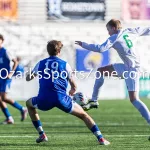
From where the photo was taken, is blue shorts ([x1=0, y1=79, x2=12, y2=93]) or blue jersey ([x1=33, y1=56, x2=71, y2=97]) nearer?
blue jersey ([x1=33, y1=56, x2=71, y2=97])

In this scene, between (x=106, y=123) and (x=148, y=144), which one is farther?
(x=106, y=123)

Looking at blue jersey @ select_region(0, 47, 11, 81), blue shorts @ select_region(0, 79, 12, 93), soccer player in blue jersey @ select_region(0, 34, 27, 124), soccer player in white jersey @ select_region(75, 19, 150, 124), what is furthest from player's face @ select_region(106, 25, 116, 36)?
blue shorts @ select_region(0, 79, 12, 93)

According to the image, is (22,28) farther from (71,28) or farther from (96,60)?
(96,60)

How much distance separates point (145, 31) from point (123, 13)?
65.3 feet

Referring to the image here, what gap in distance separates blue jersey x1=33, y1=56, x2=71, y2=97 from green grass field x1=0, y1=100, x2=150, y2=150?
0.83 m

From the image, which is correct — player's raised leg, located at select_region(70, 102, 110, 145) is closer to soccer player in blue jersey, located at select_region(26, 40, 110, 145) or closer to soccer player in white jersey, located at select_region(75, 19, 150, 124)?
soccer player in blue jersey, located at select_region(26, 40, 110, 145)

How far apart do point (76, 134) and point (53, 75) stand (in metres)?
2.47

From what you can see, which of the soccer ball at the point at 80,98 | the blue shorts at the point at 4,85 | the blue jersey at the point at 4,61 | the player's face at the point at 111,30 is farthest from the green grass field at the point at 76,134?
the player's face at the point at 111,30

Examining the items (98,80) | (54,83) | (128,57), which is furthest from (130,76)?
(54,83)

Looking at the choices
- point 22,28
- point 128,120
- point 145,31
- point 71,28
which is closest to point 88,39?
point 71,28

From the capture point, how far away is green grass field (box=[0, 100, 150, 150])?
10.4 meters

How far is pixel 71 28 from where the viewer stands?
3156 cm

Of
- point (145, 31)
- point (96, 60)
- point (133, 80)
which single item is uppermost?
point (145, 31)

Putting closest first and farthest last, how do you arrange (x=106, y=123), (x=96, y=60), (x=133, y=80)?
1. (x=133, y=80)
2. (x=106, y=123)
3. (x=96, y=60)
